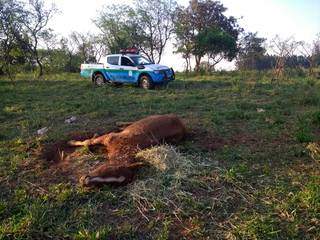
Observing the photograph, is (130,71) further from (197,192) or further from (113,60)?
(197,192)

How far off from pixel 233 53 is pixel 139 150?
888 inches

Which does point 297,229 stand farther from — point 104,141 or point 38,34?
point 38,34

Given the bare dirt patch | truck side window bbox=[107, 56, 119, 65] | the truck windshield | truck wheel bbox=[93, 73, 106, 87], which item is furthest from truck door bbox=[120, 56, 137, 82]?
the bare dirt patch

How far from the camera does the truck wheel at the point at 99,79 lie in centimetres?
1598

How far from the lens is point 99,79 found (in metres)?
16.1

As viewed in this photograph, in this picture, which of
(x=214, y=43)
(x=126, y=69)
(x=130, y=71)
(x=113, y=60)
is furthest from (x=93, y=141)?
(x=214, y=43)

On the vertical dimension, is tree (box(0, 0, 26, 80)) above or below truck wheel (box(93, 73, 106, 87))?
above

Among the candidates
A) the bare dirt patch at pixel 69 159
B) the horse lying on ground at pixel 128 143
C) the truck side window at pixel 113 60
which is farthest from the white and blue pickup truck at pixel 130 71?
the horse lying on ground at pixel 128 143

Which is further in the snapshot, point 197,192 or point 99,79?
point 99,79

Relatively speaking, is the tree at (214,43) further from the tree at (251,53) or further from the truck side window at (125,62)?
the truck side window at (125,62)

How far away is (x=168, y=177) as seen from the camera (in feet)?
14.3

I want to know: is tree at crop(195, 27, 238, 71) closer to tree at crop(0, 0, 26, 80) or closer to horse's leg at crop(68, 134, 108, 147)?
tree at crop(0, 0, 26, 80)

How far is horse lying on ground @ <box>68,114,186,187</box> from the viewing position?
4.32 metres

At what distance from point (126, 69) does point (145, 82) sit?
3.36 feet
